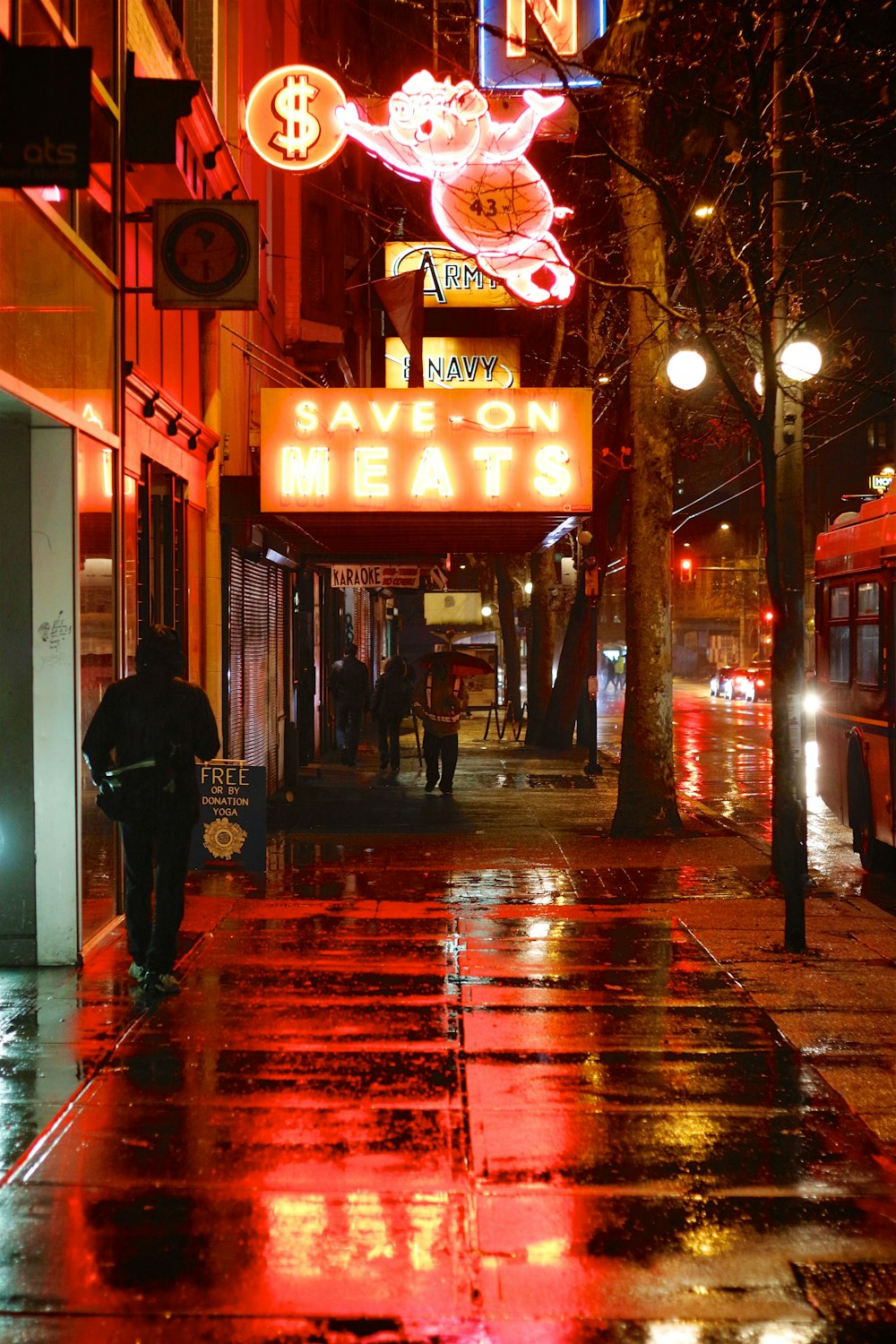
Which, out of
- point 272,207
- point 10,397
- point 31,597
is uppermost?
point 272,207

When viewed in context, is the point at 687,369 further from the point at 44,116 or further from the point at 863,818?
the point at 44,116

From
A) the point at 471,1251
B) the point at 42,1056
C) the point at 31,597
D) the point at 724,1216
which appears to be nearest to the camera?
the point at 471,1251

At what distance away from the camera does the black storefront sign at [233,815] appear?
11320 millimetres

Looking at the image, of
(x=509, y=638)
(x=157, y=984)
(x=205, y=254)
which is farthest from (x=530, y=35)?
(x=509, y=638)

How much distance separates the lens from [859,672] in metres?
12.5

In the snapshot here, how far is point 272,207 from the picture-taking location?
1897 centimetres

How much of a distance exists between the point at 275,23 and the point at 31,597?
14.1m

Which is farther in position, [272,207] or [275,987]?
[272,207]

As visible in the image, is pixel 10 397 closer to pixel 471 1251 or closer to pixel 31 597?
pixel 31 597

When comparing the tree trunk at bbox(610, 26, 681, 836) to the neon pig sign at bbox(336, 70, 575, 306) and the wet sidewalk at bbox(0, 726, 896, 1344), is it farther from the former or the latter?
the wet sidewalk at bbox(0, 726, 896, 1344)

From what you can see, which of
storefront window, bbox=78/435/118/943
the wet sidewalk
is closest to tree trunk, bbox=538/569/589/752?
the wet sidewalk

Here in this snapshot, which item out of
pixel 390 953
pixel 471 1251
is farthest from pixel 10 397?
pixel 471 1251

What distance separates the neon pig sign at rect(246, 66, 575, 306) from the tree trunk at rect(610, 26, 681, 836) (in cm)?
83

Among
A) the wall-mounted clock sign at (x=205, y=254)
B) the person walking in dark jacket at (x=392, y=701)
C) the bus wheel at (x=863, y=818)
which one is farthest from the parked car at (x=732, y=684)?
the wall-mounted clock sign at (x=205, y=254)
